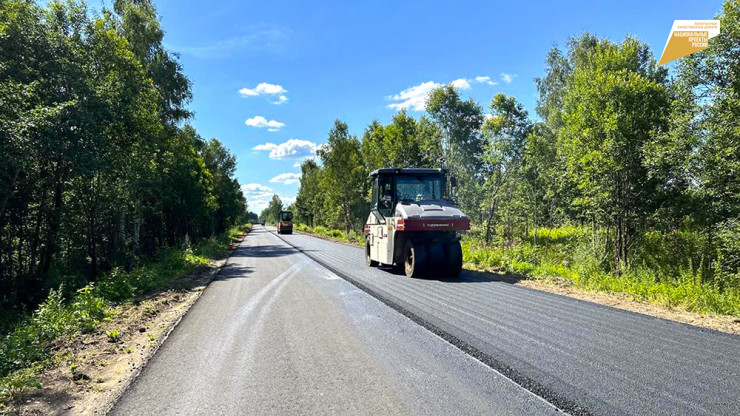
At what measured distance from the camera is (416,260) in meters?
9.97

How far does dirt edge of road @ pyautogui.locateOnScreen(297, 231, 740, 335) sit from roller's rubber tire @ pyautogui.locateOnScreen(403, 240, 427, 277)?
6.34 ft

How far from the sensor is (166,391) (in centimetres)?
346

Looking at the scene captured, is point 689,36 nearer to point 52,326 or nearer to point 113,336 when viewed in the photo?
point 113,336

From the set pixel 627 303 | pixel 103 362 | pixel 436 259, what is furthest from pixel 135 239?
pixel 627 303

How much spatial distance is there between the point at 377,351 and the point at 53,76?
11543 millimetres

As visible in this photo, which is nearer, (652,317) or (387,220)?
(652,317)

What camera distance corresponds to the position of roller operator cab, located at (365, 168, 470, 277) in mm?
9797

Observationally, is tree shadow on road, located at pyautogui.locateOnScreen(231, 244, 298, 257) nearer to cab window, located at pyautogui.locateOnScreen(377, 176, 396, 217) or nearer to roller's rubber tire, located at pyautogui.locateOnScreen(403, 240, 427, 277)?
cab window, located at pyautogui.locateOnScreen(377, 176, 396, 217)

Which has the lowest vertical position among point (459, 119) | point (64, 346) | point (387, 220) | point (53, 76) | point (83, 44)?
point (64, 346)

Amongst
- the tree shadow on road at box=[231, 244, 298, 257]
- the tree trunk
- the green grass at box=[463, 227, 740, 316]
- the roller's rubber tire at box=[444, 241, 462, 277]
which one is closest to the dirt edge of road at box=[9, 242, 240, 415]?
the roller's rubber tire at box=[444, 241, 462, 277]

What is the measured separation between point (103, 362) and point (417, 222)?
7049 millimetres

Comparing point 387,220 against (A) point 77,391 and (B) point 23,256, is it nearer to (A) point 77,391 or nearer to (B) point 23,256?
(A) point 77,391

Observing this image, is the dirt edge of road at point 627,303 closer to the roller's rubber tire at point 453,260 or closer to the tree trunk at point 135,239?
the roller's rubber tire at point 453,260

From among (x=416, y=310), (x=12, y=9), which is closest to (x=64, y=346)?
(x=416, y=310)
